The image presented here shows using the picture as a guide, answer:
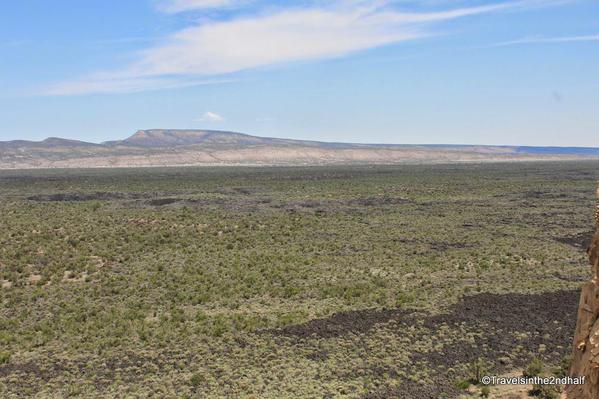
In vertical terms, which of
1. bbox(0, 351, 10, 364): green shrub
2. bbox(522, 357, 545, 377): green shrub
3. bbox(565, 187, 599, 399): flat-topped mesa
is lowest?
bbox(0, 351, 10, 364): green shrub

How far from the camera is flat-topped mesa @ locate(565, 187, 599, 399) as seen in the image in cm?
914

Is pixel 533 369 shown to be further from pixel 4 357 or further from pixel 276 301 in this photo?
pixel 4 357

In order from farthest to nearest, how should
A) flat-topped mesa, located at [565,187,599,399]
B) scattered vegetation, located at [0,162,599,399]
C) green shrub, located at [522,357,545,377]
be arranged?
scattered vegetation, located at [0,162,599,399] < green shrub, located at [522,357,545,377] < flat-topped mesa, located at [565,187,599,399]

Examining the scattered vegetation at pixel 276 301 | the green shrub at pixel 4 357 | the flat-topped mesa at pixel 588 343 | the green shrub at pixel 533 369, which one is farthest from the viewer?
the green shrub at pixel 4 357

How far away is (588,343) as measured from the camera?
9758 mm

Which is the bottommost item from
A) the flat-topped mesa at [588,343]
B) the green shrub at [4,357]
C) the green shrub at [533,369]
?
the green shrub at [4,357]

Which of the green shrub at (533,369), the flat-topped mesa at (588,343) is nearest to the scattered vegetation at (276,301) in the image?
the green shrub at (533,369)

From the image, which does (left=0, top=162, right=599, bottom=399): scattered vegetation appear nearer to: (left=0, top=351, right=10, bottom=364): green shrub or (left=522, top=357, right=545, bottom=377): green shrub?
(left=0, top=351, right=10, bottom=364): green shrub

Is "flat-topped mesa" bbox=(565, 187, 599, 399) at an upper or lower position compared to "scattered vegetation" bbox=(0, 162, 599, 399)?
upper

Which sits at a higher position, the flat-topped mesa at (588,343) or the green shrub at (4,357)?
the flat-topped mesa at (588,343)

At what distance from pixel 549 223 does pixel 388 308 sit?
3029 centimetres

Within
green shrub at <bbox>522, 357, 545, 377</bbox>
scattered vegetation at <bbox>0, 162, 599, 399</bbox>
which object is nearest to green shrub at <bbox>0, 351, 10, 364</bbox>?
scattered vegetation at <bbox>0, 162, 599, 399</bbox>

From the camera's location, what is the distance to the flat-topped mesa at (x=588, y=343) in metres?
9.14

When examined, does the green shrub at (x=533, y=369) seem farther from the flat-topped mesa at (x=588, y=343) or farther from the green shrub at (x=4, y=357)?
the green shrub at (x=4, y=357)
